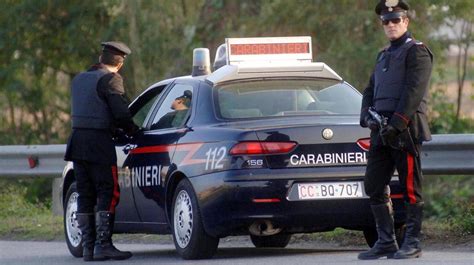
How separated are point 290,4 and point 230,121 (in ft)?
30.9

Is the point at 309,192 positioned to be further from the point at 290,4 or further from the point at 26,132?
the point at 26,132

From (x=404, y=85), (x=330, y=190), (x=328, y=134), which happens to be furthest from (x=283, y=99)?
(x=404, y=85)

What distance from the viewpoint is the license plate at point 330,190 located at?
31.8 feet

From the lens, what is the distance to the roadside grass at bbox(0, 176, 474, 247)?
11.3 meters

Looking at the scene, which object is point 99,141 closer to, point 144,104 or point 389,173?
point 144,104

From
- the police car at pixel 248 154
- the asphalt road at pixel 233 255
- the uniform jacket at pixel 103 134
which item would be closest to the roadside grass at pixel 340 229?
the asphalt road at pixel 233 255

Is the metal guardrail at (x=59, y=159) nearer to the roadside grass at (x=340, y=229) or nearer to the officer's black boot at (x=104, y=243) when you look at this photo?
the roadside grass at (x=340, y=229)

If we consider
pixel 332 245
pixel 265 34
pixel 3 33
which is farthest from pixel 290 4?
pixel 332 245

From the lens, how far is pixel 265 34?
19.8 meters

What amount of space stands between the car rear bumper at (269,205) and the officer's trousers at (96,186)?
1231 mm

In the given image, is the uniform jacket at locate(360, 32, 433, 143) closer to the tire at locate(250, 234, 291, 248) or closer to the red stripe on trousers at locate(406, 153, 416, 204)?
the red stripe on trousers at locate(406, 153, 416, 204)

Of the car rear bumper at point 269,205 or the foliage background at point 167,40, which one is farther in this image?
the foliage background at point 167,40

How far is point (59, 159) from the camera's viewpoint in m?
14.8

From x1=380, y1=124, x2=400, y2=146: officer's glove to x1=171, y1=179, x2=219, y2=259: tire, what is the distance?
4.90 feet
